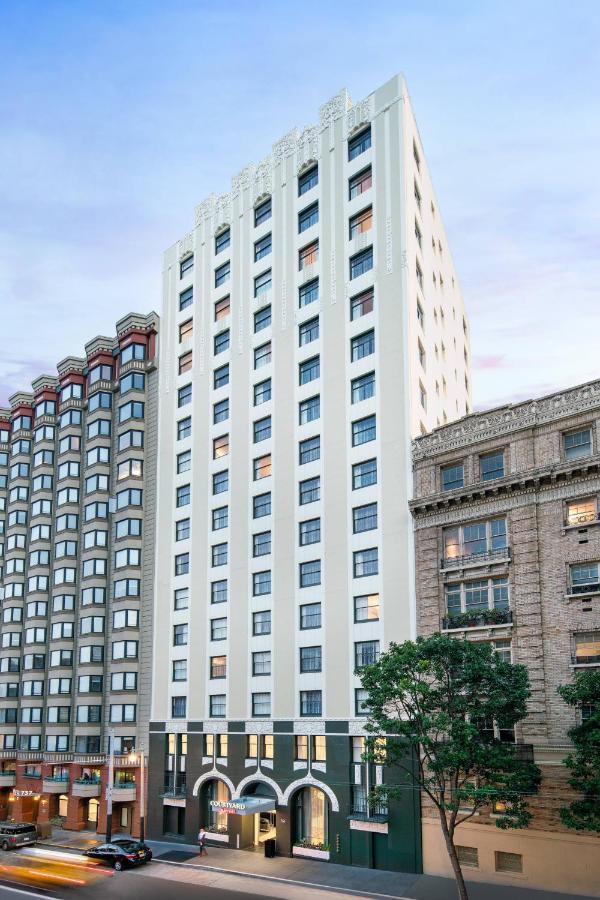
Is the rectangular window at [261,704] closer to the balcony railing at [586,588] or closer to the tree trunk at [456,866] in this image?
the tree trunk at [456,866]

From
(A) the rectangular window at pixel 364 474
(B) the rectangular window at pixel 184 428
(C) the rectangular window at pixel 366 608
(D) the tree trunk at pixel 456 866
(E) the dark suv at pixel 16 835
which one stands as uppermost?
(B) the rectangular window at pixel 184 428

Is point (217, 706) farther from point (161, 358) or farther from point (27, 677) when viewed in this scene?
point (161, 358)

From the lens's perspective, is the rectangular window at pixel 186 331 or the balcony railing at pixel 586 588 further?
the rectangular window at pixel 186 331

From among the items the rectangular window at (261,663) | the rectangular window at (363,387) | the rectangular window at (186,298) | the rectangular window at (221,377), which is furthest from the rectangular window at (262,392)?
the rectangular window at (261,663)

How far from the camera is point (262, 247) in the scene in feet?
208

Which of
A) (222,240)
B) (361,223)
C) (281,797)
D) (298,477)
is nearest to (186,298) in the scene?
(222,240)

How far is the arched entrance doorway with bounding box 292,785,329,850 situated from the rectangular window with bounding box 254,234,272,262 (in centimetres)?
3934

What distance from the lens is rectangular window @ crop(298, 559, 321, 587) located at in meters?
52.6

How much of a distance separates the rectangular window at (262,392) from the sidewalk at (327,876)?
1221 inches

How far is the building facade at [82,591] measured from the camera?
63.7 meters

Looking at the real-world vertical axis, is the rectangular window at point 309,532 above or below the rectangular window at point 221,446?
below

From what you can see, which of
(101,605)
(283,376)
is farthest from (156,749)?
(283,376)

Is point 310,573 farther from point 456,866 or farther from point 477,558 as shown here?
point 456,866

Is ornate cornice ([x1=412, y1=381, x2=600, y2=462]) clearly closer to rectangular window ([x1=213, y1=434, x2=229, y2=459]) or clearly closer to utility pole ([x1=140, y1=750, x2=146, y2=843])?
rectangular window ([x1=213, y1=434, x2=229, y2=459])
